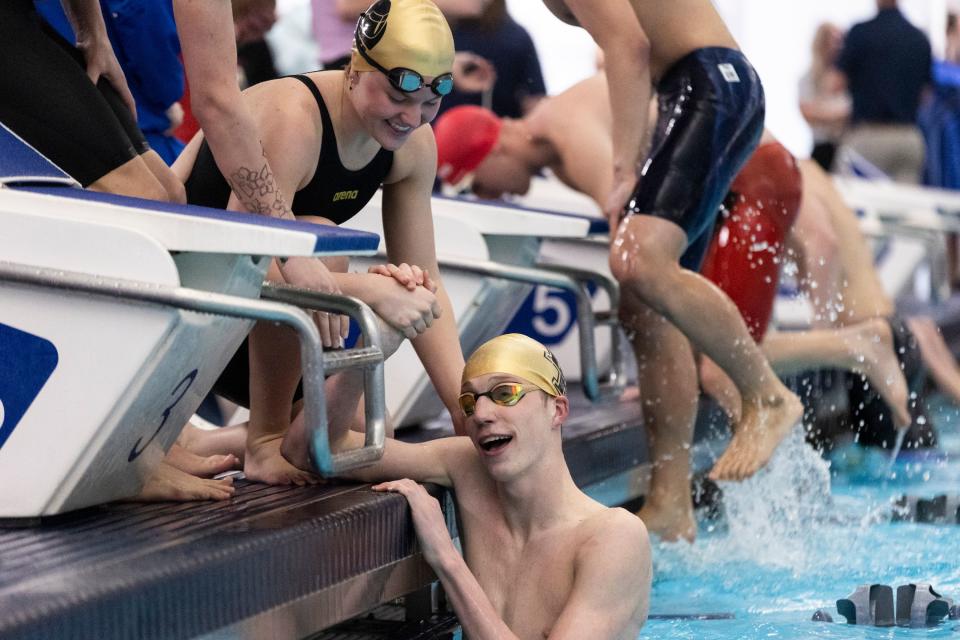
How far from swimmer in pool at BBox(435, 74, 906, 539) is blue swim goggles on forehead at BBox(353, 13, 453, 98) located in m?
2.00

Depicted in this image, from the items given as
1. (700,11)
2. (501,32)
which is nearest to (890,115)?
(501,32)

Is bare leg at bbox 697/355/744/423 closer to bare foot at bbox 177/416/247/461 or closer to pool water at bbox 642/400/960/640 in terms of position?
pool water at bbox 642/400/960/640

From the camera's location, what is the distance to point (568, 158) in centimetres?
495

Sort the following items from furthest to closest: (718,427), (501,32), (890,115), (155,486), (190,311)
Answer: (890,115) < (501,32) < (718,427) < (155,486) < (190,311)

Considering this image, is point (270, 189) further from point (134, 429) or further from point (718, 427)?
point (718, 427)

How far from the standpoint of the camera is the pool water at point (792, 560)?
11.4 ft

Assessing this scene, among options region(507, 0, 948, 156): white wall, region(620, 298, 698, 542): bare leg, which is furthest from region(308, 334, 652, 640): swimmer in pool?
region(507, 0, 948, 156): white wall

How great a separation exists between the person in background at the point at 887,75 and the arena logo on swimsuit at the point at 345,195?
300 inches

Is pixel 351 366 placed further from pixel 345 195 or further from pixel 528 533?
pixel 345 195

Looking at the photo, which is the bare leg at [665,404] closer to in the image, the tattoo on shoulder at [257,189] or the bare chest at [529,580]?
the bare chest at [529,580]

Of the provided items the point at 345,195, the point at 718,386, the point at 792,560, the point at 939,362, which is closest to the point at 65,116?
the point at 345,195

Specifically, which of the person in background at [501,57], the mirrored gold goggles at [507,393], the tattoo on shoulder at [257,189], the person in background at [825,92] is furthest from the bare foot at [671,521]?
the person in background at [825,92]

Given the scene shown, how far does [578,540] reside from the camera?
8.65 feet

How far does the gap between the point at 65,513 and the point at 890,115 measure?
8.60 m
